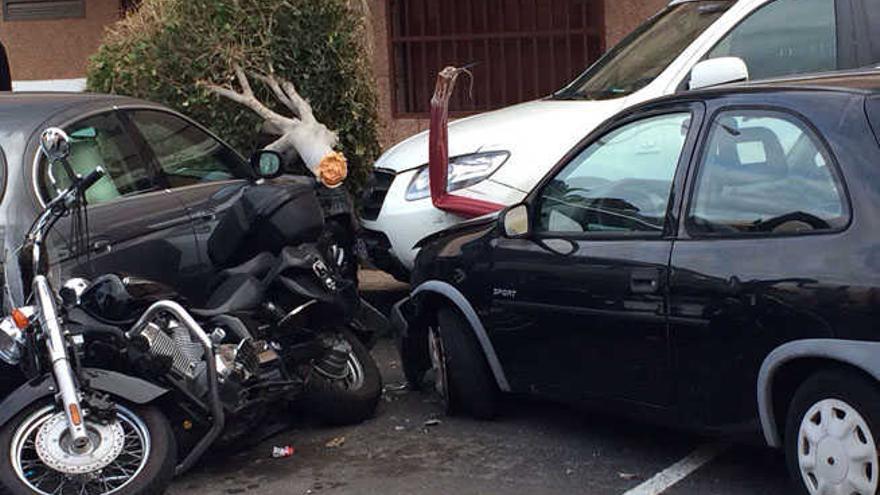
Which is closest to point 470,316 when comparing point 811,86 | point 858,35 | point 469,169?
point 469,169

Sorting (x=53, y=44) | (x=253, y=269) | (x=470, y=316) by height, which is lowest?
(x=470, y=316)

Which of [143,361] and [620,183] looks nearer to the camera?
[143,361]

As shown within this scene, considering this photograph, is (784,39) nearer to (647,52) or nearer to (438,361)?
(647,52)

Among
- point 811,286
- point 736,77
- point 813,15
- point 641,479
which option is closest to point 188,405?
point 641,479

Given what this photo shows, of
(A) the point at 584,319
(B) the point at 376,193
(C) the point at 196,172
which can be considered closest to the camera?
(A) the point at 584,319

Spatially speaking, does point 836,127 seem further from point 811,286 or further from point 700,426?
point 700,426

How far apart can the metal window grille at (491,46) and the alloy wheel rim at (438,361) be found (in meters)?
5.63

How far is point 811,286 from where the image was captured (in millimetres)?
4531

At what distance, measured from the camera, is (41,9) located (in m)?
14.2

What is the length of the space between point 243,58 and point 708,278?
4948 millimetres

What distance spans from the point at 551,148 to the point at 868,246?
115 inches

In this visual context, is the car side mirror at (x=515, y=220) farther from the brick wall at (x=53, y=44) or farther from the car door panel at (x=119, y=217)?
the brick wall at (x=53, y=44)

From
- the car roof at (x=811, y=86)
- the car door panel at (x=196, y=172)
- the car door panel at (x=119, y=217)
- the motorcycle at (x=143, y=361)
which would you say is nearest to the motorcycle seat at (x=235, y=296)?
the motorcycle at (x=143, y=361)

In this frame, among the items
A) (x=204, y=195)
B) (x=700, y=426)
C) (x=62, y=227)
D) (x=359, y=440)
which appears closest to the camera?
(x=700, y=426)
